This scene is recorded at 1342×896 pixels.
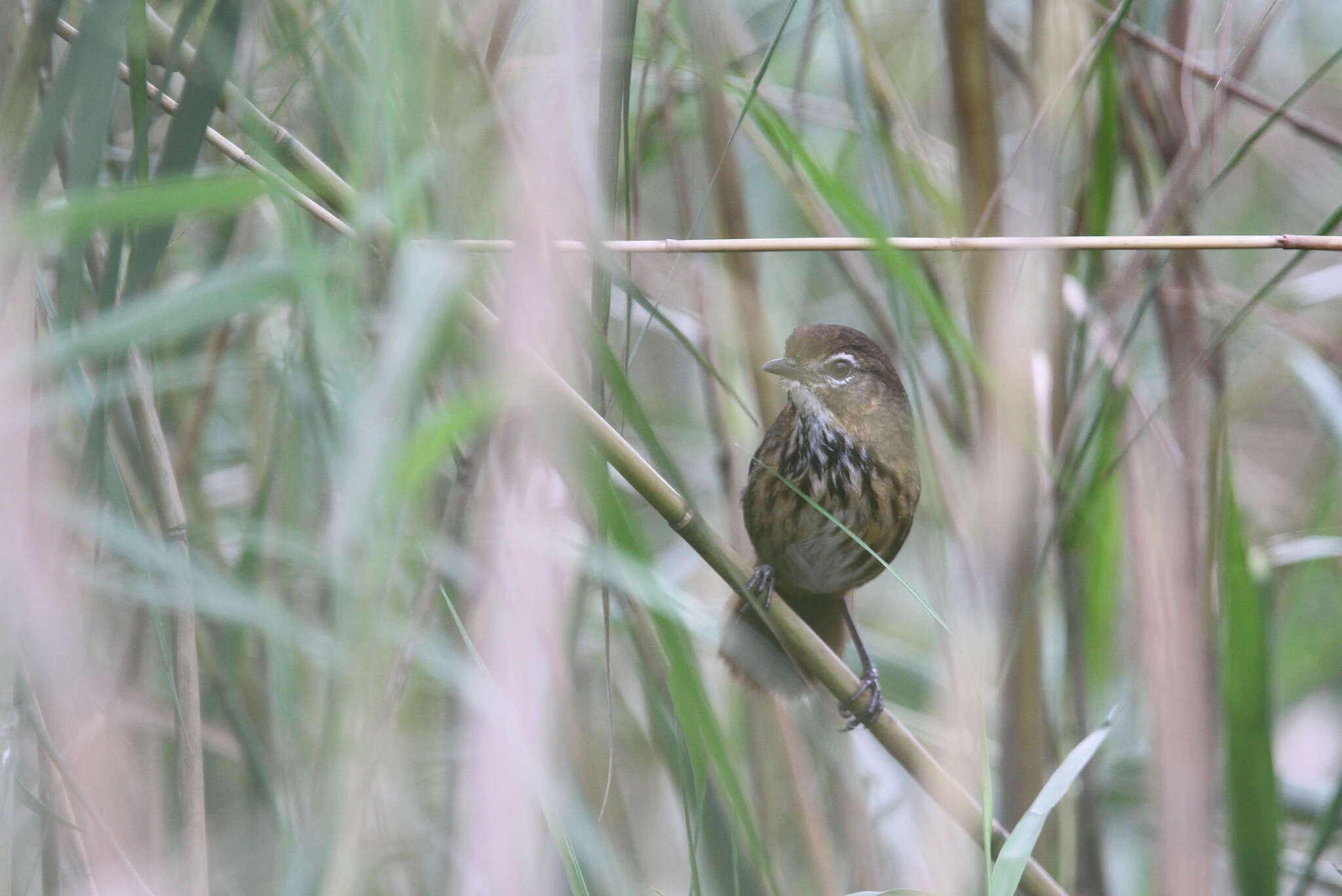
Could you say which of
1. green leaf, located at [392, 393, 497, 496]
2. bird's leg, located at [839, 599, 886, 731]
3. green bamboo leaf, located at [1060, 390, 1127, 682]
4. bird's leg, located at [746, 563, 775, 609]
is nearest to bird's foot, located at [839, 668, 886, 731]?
bird's leg, located at [839, 599, 886, 731]

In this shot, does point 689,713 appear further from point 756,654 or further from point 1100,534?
point 1100,534

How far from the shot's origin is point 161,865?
1.81 meters

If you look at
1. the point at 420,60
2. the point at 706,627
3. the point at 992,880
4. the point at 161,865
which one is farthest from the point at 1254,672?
the point at 161,865

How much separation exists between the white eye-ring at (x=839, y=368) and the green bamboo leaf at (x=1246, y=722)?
2.94 ft

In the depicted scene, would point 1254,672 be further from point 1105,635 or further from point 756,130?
point 756,130

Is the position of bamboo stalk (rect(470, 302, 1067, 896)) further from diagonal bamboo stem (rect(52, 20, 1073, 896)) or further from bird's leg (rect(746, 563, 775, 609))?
bird's leg (rect(746, 563, 775, 609))

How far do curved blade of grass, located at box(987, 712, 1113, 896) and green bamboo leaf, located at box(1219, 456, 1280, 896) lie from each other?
362 millimetres

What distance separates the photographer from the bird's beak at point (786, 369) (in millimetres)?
2330

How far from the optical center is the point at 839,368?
267 centimetres

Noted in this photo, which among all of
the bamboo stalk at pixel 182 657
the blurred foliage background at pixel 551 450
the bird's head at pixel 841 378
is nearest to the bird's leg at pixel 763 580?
the blurred foliage background at pixel 551 450

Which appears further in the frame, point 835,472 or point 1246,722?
point 835,472

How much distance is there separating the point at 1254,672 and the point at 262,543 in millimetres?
1622

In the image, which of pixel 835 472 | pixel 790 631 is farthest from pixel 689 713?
pixel 835 472

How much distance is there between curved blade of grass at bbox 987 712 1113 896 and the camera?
149 cm
